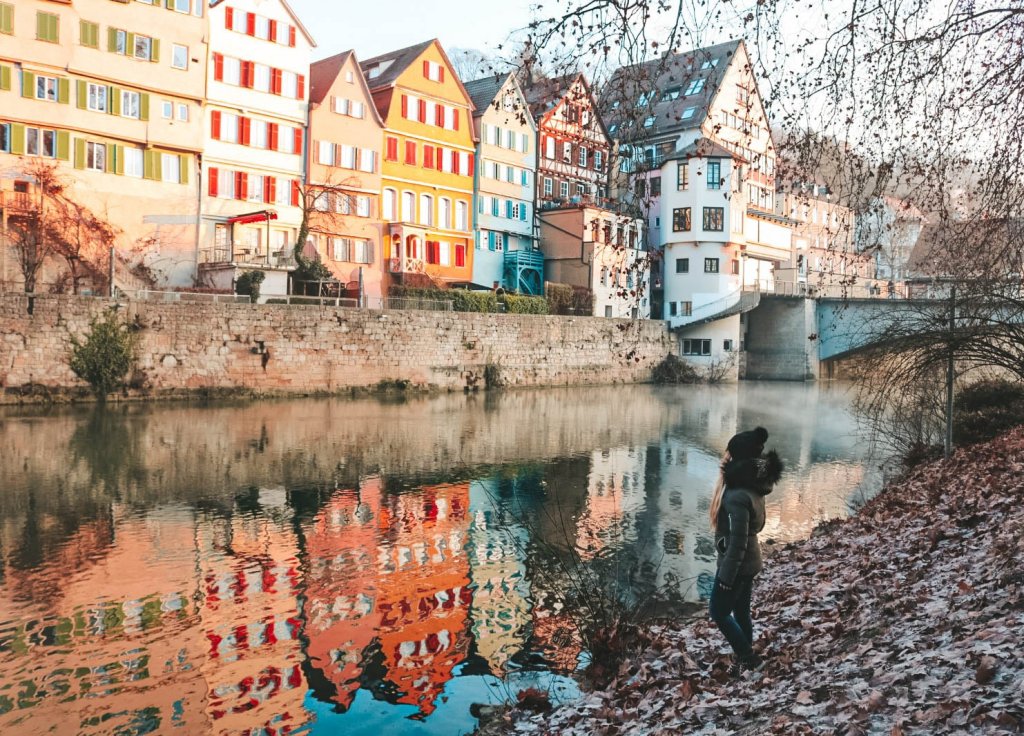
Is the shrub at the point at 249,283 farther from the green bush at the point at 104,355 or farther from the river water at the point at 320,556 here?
the river water at the point at 320,556

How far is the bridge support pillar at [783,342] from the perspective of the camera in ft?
197

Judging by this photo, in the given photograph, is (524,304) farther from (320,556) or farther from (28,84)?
(320,556)

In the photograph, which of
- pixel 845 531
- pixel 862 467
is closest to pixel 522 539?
pixel 845 531

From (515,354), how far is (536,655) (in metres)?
37.4

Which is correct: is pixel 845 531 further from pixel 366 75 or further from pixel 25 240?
pixel 366 75

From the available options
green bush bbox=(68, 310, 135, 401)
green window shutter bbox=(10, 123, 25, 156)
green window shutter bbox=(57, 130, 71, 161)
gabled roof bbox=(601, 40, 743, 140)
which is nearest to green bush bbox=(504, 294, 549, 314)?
green bush bbox=(68, 310, 135, 401)

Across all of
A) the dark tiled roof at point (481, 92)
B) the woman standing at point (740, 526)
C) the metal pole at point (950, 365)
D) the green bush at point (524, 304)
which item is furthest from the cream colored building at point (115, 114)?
the woman standing at point (740, 526)

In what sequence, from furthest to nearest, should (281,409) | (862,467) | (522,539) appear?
(281,409), (862,467), (522,539)

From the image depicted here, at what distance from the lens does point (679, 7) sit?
7.36 meters

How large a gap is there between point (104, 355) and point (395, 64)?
87.8 ft

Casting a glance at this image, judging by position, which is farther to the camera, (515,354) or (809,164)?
(515,354)

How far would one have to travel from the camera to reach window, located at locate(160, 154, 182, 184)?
3906 cm

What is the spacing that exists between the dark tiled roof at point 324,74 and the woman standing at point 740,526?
42543 millimetres

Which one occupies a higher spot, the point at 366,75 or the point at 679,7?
the point at 366,75
